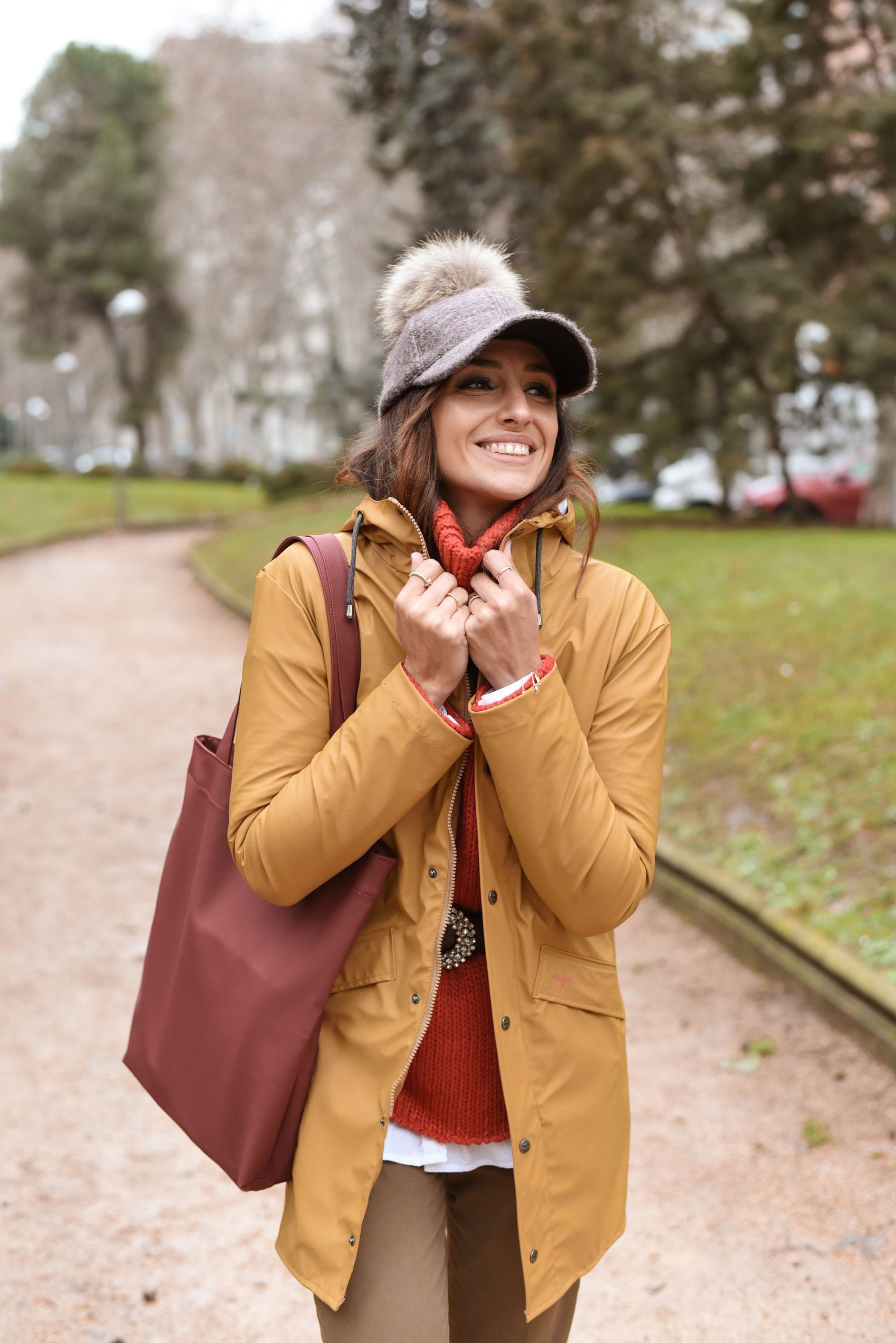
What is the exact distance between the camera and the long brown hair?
80.1 inches

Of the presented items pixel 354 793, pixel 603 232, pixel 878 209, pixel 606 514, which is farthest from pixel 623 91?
pixel 354 793

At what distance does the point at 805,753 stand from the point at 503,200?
13.9 metres

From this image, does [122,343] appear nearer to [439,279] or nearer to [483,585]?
[439,279]

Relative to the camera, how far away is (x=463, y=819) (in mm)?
2023

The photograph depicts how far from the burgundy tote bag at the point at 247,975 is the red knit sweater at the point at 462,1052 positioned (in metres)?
0.14

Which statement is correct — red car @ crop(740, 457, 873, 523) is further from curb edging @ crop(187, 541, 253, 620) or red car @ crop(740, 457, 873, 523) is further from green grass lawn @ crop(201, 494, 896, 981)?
curb edging @ crop(187, 541, 253, 620)

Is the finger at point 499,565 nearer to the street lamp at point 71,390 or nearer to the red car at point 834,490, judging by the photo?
the red car at point 834,490

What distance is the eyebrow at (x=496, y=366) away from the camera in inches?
80.5

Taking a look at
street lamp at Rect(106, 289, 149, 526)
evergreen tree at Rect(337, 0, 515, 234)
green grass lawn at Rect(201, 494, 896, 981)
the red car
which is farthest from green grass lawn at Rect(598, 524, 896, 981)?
street lamp at Rect(106, 289, 149, 526)

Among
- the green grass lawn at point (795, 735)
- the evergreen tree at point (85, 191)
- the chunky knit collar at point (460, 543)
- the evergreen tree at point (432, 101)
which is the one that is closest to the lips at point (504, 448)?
the chunky knit collar at point (460, 543)

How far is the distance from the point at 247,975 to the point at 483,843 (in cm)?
42

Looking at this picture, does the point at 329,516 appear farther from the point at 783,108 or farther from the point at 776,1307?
the point at 776,1307

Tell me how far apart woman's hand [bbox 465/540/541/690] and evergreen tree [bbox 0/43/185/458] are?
3405cm

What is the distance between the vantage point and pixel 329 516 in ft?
62.7
